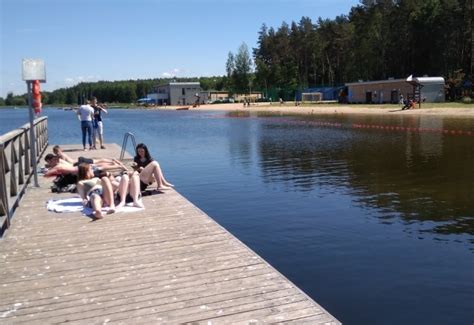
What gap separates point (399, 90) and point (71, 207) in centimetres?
5860

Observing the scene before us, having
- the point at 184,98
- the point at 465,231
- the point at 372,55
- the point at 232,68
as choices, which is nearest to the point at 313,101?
the point at 372,55

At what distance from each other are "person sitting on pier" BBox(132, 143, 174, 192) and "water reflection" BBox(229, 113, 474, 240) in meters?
4.42

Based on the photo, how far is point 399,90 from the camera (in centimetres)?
6138

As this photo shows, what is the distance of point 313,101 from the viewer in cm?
9094

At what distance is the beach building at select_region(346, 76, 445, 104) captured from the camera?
188 feet

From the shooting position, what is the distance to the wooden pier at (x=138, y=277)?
437 cm

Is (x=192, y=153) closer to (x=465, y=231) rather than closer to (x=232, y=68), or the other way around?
(x=465, y=231)

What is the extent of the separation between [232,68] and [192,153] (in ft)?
358

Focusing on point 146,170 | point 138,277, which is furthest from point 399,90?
point 138,277

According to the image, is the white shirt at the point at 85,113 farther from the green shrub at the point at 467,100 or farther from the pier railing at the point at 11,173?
the green shrub at the point at 467,100

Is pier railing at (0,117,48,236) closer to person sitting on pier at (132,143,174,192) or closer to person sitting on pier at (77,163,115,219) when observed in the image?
person sitting on pier at (77,163,115,219)

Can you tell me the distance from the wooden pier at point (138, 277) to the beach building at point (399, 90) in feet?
172

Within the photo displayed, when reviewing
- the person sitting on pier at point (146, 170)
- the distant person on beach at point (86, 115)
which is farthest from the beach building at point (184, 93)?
the person sitting on pier at point (146, 170)

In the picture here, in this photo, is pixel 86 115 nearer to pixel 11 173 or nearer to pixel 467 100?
pixel 11 173
